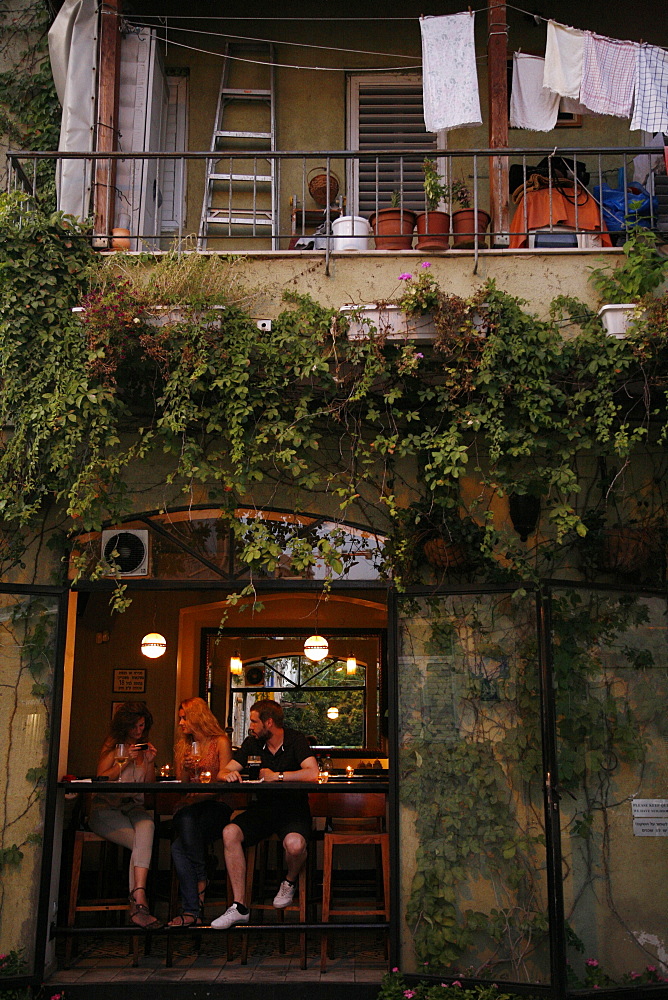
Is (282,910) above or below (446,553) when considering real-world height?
below

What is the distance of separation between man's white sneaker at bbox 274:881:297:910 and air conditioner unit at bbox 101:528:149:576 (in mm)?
2367

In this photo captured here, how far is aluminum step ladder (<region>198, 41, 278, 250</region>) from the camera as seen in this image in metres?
7.86

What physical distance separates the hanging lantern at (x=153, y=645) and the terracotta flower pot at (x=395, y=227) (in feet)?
16.9

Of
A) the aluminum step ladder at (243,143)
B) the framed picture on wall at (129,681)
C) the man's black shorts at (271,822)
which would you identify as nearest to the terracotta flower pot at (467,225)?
the aluminum step ladder at (243,143)

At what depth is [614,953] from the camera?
19.2 ft

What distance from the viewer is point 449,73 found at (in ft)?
22.0

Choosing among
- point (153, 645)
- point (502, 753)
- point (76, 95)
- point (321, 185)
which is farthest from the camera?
point (153, 645)

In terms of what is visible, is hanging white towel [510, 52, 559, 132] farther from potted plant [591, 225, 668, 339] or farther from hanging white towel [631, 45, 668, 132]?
potted plant [591, 225, 668, 339]

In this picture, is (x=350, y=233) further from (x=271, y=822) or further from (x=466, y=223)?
(x=271, y=822)

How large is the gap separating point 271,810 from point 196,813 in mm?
540

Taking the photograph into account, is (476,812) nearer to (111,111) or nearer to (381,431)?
(381,431)

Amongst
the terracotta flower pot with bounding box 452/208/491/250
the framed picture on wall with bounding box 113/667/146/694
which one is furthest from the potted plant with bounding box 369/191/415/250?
the framed picture on wall with bounding box 113/667/146/694

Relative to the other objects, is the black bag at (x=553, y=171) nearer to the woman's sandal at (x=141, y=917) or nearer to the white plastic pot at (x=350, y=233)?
the white plastic pot at (x=350, y=233)

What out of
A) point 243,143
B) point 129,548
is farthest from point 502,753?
point 243,143
